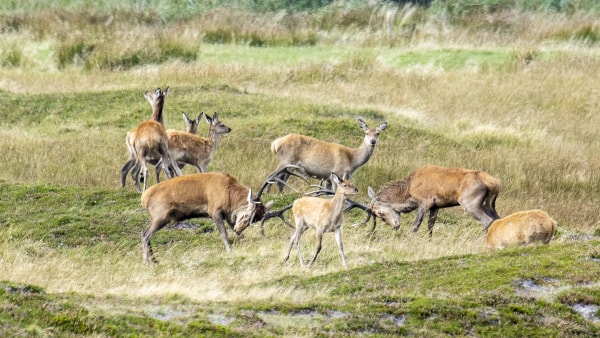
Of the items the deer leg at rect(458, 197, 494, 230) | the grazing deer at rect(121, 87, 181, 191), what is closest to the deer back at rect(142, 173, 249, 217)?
the grazing deer at rect(121, 87, 181, 191)

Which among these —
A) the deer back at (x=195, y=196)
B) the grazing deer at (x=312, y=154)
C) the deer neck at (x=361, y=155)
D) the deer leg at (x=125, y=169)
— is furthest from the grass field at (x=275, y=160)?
the deer neck at (x=361, y=155)

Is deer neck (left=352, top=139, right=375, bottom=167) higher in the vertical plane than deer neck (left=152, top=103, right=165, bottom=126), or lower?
lower

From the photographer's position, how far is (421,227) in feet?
60.3

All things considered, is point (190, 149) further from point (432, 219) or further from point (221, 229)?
point (432, 219)

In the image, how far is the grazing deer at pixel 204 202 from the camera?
1594 centimetres

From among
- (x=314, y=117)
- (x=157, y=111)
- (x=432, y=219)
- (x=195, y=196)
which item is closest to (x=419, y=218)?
(x=432, y=219)

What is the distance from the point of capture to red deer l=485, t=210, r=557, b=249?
15.3 m

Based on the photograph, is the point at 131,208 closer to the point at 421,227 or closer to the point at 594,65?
the point at 421,227

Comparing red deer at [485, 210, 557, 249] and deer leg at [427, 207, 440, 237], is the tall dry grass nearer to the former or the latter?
deer leg at [427, 207, 440, 237]

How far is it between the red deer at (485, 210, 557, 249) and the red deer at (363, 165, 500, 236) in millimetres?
1483

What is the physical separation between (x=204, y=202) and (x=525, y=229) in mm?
4242

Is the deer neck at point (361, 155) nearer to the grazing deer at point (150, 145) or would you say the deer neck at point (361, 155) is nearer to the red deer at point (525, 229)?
the grazing deer at point (150, 145)

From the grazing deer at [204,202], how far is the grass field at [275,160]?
0.45 meters

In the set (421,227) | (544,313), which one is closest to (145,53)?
(421,227)
